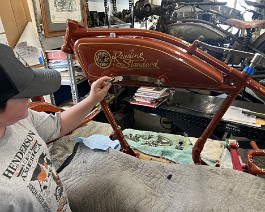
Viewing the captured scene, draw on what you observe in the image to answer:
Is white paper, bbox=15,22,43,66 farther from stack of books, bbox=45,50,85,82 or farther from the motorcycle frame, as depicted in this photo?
the motorcycle frame

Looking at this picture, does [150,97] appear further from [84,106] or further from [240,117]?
[84,106]

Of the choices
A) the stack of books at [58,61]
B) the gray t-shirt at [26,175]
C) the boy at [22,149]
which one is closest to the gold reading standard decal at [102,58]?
the boy at [22,149]

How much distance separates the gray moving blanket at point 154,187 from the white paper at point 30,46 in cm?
85

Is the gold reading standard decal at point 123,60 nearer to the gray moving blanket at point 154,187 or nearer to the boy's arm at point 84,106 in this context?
the boy's arm at point 84,106

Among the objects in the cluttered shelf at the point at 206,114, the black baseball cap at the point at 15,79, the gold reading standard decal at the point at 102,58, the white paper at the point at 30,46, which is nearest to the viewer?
the black baseball cap at the point at 15,79

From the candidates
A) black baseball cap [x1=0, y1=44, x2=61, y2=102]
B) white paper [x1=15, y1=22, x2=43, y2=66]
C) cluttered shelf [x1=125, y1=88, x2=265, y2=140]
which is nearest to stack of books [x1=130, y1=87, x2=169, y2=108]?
cluttered shelf [x1=125, y1=88, x2=265, y2=140]

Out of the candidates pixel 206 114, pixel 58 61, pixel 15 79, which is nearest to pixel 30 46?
pixel 58 61

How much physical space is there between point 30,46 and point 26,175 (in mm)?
1130

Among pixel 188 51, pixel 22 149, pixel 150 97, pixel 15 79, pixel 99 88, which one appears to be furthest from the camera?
pixel 150 97

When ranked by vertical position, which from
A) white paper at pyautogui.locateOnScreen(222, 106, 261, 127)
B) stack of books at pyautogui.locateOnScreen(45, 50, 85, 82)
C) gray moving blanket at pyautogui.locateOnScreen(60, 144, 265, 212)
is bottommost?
white paper at pyautogui.locateOnScreen(222, 106, 261, 127)

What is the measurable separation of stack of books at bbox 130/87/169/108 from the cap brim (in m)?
1.31

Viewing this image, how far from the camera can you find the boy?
0.54 meters

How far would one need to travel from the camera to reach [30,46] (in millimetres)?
1520

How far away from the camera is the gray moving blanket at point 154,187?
0.82m
